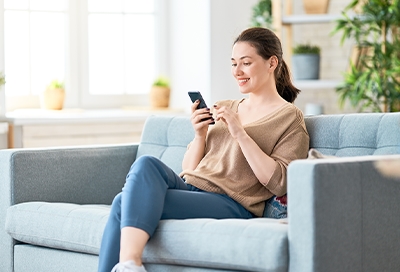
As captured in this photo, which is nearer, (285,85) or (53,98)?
(285,85)

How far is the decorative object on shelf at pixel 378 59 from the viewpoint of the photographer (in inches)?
198

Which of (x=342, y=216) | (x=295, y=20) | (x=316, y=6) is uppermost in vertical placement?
(x=316, y=6)

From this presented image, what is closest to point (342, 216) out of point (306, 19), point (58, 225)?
point (58, 225)

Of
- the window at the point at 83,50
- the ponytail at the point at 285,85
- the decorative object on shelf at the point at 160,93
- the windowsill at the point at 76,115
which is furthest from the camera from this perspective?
the decorative object on shelf at the point at 160,93

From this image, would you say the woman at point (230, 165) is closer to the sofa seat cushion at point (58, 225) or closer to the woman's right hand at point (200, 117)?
the woman's right hand at point (200, 117)

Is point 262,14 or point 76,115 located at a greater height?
point 262,14

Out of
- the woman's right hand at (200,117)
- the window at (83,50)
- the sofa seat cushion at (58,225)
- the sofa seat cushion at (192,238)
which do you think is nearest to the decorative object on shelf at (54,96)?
the window at (83,50)

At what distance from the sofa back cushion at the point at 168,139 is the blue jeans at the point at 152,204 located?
2.33ft

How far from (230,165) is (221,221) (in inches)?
16.7

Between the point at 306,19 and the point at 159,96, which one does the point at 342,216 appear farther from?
the point at 306,19

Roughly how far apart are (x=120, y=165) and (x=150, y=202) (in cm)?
112

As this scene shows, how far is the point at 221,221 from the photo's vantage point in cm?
244

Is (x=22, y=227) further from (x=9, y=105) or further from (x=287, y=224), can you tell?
(x=9, y=105)

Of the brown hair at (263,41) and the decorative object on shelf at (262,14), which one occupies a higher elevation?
the decorative object on shelf at (262,14)
